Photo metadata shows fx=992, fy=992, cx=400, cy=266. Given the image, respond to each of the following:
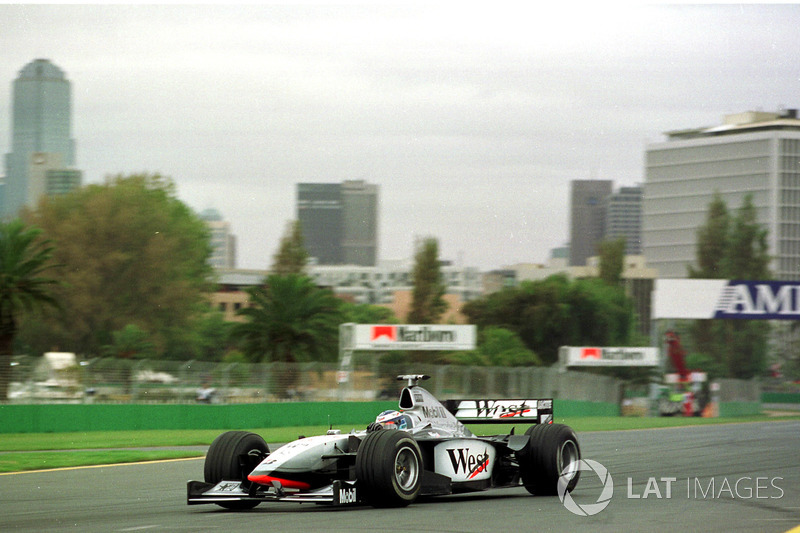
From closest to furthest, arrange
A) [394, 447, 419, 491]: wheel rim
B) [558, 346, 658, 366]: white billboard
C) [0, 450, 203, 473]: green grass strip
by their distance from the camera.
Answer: [394, 447, 419, 491]: wheel rim < [0, 450, 203, 473]: green grass strip < [558, 346, 658, 366]: white billboard

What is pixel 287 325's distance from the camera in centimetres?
4584

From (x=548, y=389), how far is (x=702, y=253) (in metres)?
57.5

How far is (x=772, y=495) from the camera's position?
11.0 m

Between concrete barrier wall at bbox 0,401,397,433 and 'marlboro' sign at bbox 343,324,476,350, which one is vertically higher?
'marlboro' sign at bbox 343,324,476,350

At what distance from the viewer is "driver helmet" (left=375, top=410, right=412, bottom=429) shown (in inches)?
405

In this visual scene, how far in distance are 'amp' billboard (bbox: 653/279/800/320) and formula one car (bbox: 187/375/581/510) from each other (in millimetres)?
37855

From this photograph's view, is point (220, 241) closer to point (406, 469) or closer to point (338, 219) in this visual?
point (338, 219)

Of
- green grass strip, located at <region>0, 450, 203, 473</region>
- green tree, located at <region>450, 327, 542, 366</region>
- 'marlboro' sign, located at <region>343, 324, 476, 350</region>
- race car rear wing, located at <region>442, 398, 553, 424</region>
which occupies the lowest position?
green tree, located at <region>450, 327, 542, 366</region>

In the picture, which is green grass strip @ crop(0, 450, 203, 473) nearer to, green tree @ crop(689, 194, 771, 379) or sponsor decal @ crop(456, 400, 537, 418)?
sponsor decal @ crop(456, 400, 537, 418)

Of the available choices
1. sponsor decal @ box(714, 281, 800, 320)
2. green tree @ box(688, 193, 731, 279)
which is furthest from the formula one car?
green tree @ box(688, 193, 731, 279)

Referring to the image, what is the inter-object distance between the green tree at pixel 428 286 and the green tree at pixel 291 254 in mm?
8565

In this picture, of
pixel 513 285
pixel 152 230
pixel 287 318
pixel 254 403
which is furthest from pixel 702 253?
pixel 254 403

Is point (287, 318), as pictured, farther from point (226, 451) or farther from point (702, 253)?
point (702, 253)

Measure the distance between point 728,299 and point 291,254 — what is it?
116ft
